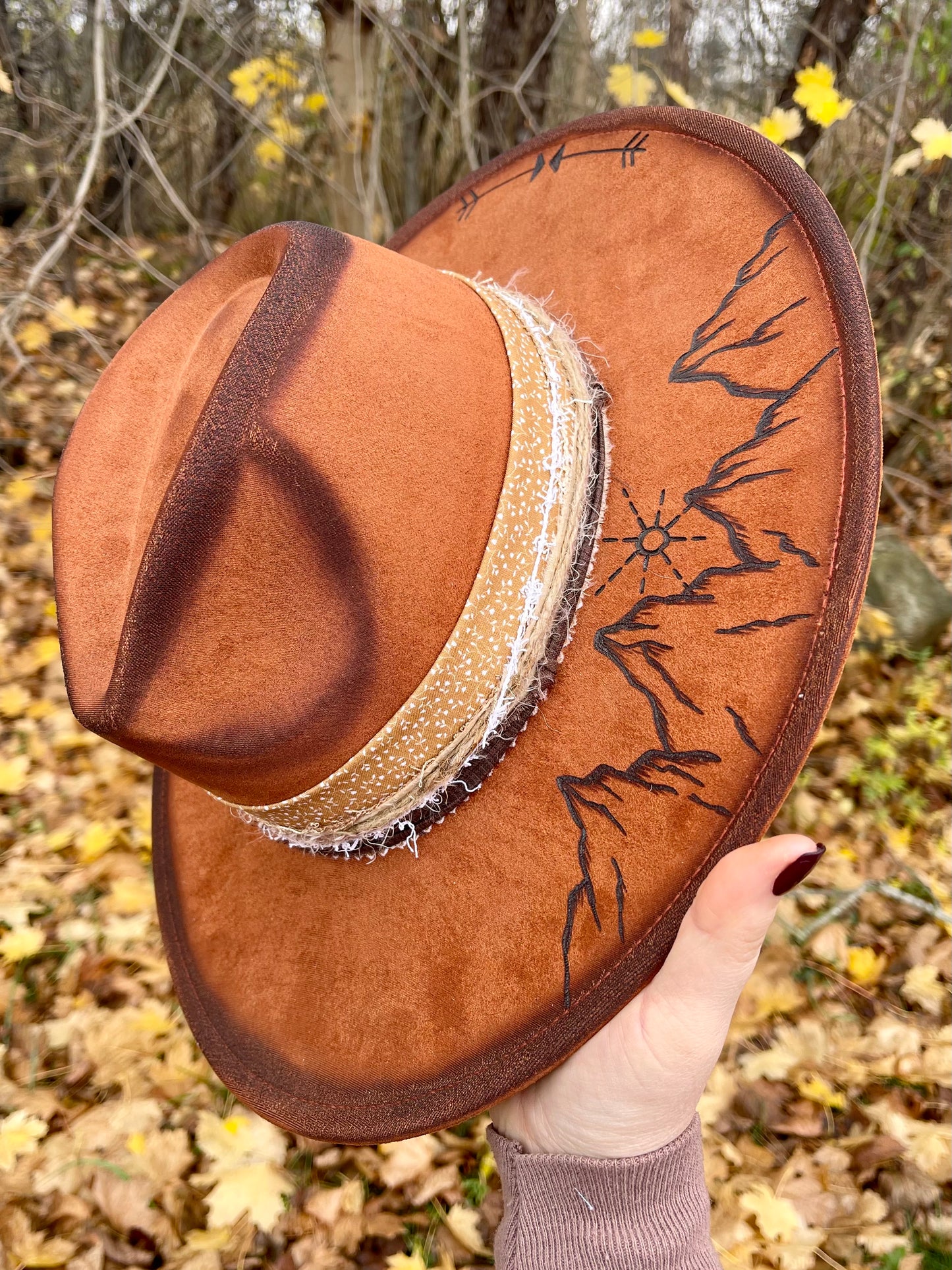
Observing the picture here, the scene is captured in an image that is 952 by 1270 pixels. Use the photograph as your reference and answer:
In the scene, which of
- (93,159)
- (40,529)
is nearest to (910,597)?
(93,159)

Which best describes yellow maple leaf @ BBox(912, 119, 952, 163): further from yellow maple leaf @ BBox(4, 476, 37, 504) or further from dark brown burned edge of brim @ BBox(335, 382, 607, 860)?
yellow maple leaf @ BBox(4, 476, 37, 504)

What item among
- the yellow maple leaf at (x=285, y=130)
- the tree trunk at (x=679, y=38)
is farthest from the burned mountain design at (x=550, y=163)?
the yellow maple leaf at (x=285, y=130)

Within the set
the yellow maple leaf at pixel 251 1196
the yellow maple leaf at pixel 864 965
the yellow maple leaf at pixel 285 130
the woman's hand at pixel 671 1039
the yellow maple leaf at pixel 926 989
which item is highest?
the yellow maple leaf at pixel 285 130

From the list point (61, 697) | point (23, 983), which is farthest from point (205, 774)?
point (61, 697)

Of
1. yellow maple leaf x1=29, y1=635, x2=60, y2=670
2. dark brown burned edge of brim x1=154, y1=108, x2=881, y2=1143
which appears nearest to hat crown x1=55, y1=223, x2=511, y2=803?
dark brown burned edge of brim x1=154, y1=108, x2=881, y2=1143

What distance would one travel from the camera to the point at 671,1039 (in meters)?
1.21

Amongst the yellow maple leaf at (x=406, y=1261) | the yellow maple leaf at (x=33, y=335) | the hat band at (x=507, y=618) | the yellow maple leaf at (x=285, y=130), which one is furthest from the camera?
the yellow maple leaf at (x=285, y=130)

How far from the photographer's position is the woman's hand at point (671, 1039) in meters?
0.98

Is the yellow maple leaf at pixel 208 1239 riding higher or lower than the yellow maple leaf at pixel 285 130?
lower

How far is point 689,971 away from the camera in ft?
3.61

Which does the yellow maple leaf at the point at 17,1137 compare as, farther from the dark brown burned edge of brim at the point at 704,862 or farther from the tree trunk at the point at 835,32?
the tree trunk at the point at 835,32

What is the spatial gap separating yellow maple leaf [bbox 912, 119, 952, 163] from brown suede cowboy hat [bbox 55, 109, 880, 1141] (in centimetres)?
145

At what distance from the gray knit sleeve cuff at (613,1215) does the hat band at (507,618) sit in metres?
0.59

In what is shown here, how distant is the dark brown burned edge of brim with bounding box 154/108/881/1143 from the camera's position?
0.97 metres
